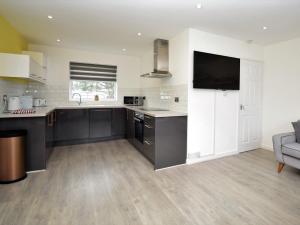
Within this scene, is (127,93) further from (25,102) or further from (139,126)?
(25,102)

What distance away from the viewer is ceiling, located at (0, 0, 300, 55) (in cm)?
235

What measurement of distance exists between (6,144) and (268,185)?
12.3 ft

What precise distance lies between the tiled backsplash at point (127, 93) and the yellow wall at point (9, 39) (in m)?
0.60

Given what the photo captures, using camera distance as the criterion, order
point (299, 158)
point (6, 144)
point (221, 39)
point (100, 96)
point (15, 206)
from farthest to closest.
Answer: point (100, 96) → point (221, 39) → point (299, 158) → point (6, 144) → point (15, 206)

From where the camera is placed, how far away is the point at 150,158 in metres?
3.21

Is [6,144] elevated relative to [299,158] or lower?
elevated

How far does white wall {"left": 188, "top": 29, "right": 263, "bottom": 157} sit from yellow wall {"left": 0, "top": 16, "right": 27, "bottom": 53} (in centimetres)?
316

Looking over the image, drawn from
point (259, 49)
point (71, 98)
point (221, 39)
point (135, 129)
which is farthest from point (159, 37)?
point (71, 98)

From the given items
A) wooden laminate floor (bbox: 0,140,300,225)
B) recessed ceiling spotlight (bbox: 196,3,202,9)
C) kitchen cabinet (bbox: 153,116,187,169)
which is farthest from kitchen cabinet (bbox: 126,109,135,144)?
recessed ceiling spotlight (bbox: 196,3,202,9)

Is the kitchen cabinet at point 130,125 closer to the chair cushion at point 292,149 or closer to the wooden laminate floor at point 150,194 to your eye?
the wooden laminate floor at point 150,194

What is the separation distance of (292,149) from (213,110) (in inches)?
53.8

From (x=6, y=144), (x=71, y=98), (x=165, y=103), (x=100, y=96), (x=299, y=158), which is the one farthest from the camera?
(x=100, y=96)

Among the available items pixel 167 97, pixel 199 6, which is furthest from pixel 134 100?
pixel 199 6

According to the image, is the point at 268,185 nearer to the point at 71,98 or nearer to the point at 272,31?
the point at 272,31
